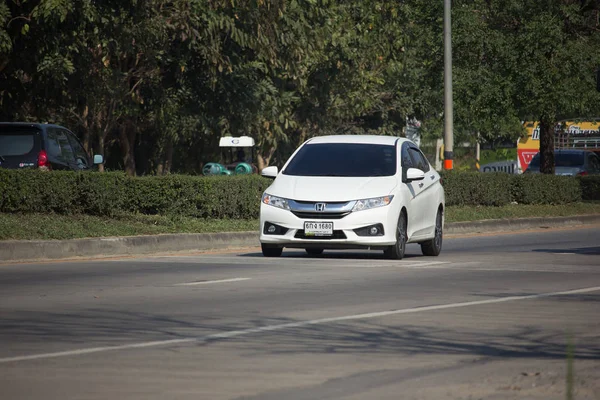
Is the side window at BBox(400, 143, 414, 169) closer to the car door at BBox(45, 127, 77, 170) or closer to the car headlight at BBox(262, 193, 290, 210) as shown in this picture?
the car headlight at BBox(262, 193, 290, 210)

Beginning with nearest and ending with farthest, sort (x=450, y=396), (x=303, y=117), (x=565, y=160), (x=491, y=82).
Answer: (x=450, y=396), (x=491, y=82), (x=565, y=160), (x=303, y=117)

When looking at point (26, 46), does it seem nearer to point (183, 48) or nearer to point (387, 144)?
point (183, 48)

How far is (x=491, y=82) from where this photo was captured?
3694 centimetres

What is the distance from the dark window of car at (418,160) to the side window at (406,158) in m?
0.21

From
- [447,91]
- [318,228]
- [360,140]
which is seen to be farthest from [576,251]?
[447,91]

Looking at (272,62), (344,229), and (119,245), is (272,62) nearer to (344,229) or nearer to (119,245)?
(119,245)

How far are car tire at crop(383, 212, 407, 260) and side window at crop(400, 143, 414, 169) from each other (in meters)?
1.02

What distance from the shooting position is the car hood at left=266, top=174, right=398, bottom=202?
17484mm

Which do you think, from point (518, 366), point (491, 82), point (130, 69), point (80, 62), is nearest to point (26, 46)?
point (80, 62)

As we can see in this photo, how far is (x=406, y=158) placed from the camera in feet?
63.1

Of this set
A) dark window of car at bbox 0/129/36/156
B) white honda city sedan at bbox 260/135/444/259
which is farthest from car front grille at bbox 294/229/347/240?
dark window of car at bbox 0/129/36/156

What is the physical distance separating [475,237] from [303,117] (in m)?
25.4

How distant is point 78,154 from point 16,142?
181 cm

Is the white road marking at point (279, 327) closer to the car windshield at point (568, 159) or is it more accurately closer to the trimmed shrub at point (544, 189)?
the trimmed shrub at point (544, 189)
